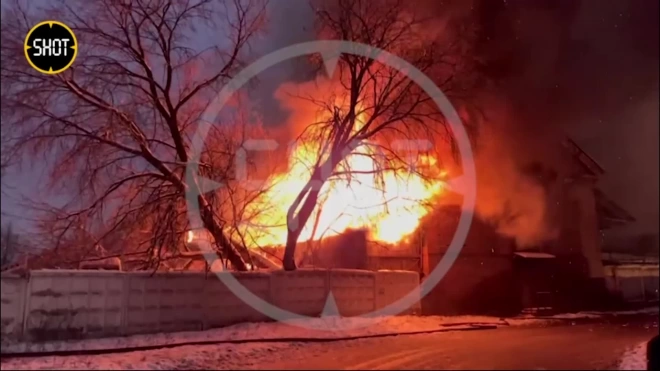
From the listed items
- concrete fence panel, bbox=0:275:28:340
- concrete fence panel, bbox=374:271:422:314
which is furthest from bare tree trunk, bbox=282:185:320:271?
concrete fence panel, bbox=0:275:28:340

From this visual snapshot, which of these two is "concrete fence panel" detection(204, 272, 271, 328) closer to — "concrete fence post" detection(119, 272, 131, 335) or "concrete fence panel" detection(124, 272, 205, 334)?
"concrete fence panel" detection(124, 272, 205, 334)

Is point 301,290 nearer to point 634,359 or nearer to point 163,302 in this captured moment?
point 163,302

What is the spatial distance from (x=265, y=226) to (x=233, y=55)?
1609 millimetres

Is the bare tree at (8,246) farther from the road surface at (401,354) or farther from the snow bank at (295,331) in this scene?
the road surface at (401,354)

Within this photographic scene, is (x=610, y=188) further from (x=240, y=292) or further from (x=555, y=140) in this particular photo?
(x=240, y=292)

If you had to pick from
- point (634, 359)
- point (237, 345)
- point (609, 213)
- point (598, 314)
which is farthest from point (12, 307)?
point (609, 213)

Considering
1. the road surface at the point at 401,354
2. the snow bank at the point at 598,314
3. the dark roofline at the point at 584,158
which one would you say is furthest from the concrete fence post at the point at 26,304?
the dark roofline at the point at 584,158

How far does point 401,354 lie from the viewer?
10.9 feet

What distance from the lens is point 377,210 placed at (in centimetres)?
502

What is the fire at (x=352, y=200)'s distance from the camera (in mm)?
4797

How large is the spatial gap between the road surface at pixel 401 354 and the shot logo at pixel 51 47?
74.7 inches

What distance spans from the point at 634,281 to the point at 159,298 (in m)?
4.68

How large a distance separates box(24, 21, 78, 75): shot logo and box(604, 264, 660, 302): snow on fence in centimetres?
501

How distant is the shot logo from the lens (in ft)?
11.2
